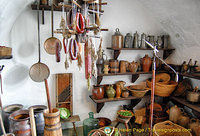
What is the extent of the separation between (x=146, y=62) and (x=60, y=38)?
1.60 meters

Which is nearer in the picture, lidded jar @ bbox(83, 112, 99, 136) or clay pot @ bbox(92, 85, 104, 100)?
lidded jar @ bbox(83, 112, 99, 136)

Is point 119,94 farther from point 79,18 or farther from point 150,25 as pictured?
point 79,18

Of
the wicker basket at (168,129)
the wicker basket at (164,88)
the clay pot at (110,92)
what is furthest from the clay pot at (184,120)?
the clay pot at (110,92)

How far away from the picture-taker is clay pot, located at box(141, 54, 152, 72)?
292 centimetres

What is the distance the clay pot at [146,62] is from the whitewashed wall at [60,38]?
0.16 m

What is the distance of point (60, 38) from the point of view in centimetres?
258

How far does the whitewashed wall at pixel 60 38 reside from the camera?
7.71ft

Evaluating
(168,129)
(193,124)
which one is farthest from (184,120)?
(168,129)

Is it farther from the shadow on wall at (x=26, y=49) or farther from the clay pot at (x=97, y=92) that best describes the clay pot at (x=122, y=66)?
the shadow on wall at (x=26, y=49)

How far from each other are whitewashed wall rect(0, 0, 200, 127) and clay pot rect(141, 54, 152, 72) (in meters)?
0.16

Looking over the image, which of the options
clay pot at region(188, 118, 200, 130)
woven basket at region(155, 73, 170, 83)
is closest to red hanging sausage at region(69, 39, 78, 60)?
clay pot at region(188, 118, 200, 130)

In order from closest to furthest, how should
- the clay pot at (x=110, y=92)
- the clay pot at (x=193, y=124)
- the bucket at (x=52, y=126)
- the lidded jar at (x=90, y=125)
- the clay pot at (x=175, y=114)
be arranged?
1. the bucket at (x=52, y=126)
2. the clay pot at (x=193, y=124)
3. the lidded jar at (x=90, y=125)
4. the clay pot at (x=175, y=114)
5. the clay pot at (x=110, y=92)

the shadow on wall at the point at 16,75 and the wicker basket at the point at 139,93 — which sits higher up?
the shadow on wall at the point at 16,75

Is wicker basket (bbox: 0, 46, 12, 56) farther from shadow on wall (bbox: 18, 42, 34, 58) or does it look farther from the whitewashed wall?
shadow on wall (bbox: 18, 42, 34, 58)
